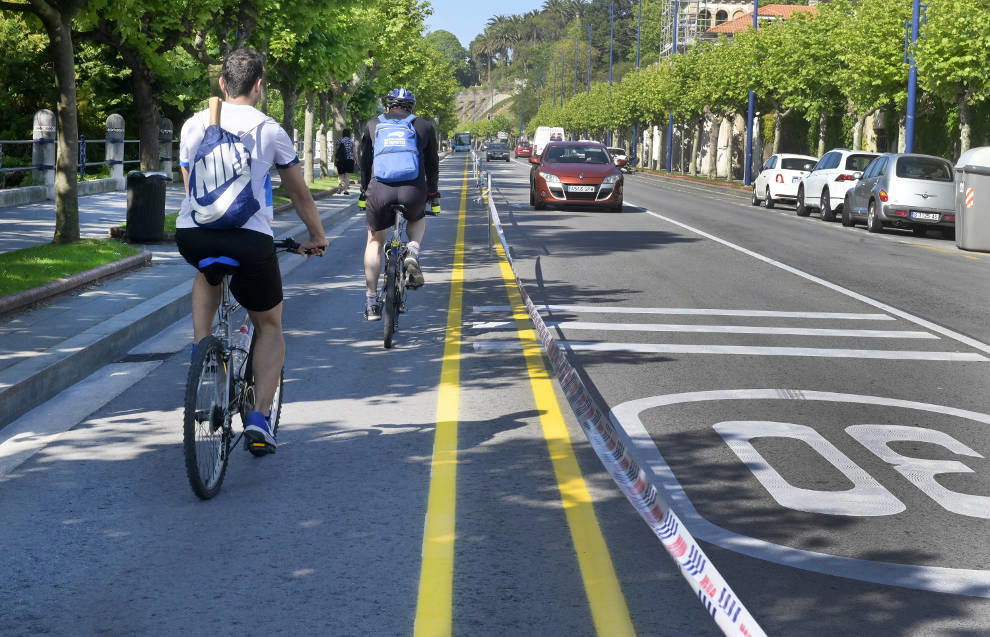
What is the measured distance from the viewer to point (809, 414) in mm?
7652

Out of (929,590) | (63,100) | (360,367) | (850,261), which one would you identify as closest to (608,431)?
(929,590)

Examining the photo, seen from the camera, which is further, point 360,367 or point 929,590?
point 360,367

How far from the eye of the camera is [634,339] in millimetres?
10578

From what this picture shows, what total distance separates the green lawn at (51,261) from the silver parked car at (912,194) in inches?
625

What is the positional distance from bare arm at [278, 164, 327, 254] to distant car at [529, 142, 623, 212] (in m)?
22.4

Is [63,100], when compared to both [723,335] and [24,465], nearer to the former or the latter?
[723,335]

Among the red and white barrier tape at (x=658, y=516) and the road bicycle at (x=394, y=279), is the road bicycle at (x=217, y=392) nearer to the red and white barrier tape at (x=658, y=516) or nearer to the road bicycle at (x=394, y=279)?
the red and white barrier tape at (x=658, y=516)

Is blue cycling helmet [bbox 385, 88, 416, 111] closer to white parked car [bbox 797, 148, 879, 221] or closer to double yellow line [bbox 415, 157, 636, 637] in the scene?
double yellow line [bbox 415, 157, 636, 637]

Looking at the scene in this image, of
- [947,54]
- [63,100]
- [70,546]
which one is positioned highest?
[947,54]

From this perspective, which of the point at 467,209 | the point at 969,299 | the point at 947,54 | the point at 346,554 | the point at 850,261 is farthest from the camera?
the point at 947,54

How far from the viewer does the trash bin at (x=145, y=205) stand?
17062mm

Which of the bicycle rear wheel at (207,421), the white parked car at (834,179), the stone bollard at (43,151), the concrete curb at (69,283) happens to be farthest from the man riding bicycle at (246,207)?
the white parked car at (834,179)

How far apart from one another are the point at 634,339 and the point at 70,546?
244 inches

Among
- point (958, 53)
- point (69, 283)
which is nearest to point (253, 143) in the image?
point (69, 283)
